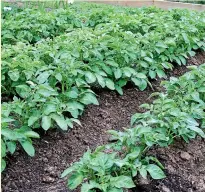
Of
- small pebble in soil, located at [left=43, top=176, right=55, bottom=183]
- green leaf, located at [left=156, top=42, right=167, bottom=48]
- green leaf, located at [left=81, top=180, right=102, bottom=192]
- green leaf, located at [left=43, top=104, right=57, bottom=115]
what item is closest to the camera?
green leaf, located at [left=81, top=180, right=102, bottom=192]

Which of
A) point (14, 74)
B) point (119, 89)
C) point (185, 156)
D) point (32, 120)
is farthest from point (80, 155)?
point (119, 89)

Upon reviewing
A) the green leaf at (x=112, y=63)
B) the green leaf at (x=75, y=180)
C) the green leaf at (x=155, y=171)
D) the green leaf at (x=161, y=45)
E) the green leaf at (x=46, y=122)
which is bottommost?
the green leaf at (x=155, y=171)

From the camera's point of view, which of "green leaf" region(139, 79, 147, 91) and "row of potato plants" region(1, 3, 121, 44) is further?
"row of potato plants" region(1, 3, 121, 44)

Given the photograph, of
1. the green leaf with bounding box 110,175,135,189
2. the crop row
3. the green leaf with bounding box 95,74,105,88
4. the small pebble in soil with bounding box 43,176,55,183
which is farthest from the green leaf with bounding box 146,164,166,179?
the crop row

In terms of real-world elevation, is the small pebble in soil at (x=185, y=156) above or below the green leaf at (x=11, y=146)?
below

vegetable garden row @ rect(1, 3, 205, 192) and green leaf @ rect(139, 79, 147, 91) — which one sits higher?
vegetable garden row @ rect(1, 3, 205, 192)

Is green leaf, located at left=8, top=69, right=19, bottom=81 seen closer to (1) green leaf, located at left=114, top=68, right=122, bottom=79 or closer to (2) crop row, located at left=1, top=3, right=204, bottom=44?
(1) green leaf, located at left=114, top=68, right=122, bottom=79

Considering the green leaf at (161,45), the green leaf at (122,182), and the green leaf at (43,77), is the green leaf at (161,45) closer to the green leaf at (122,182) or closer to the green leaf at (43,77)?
the green leaf at (43,77)

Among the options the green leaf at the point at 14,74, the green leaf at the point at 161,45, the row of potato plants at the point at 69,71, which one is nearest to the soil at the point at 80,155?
the row of potato plants at the point at 69,71

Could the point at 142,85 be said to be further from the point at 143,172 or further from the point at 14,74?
the point at 143,172

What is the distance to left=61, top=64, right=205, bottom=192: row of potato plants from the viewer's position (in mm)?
1998

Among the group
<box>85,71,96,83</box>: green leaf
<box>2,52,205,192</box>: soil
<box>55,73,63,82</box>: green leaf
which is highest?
<box>55,73,63,82</box>: green leaf

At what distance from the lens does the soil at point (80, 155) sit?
2.27 m

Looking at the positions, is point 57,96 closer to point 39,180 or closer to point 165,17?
point 39,180
